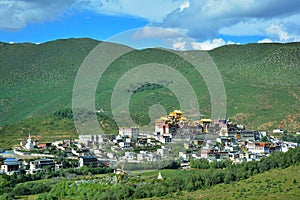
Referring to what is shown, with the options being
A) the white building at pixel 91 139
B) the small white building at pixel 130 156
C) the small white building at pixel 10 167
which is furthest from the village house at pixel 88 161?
the white building at pixel 91 139

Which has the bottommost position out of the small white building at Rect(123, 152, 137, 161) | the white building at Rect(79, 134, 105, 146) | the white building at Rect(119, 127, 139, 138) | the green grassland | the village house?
the green grassland

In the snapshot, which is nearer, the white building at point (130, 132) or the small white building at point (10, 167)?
the small white building at point (10, 167)

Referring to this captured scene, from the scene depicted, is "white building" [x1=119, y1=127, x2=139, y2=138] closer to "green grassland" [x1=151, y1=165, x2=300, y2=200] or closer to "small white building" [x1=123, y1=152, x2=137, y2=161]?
"small white building" [x1=123, y1=152, x2=137, y2=161]

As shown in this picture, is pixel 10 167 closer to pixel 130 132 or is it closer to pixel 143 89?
pixel 130 132

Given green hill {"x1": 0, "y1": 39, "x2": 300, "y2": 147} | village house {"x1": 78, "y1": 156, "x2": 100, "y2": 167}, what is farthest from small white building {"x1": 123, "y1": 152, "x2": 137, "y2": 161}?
green hill {"x1": 0, "y1": 39, "x2": 300, "y2": 147}

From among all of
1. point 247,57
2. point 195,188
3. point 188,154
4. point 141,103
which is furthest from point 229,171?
point 247,57

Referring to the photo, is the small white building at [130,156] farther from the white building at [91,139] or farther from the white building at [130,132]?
the white building at [130,132]

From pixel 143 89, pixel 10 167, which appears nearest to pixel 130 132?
pixel 10 167

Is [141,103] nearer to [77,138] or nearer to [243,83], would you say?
[243,83]
